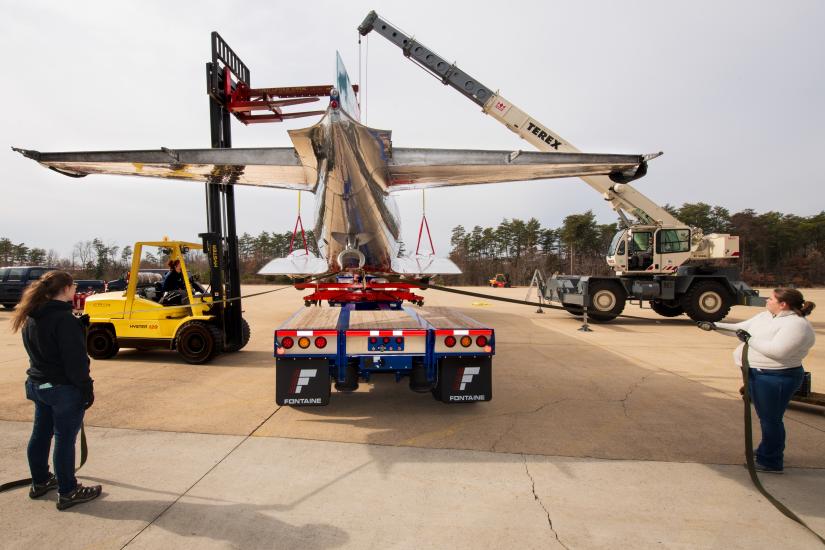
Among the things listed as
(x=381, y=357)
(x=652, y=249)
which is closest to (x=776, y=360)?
(x=381, y=357)

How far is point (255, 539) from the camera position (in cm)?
257

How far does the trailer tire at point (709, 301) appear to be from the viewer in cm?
1395

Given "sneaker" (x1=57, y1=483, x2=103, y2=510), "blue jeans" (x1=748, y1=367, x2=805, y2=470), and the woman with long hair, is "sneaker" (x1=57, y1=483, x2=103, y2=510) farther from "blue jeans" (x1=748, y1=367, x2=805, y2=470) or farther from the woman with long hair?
"blue jeans" (x1=748, y1=367, x2=805, y2=470)

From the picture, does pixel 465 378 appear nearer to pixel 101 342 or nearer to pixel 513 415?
pixel 513 415

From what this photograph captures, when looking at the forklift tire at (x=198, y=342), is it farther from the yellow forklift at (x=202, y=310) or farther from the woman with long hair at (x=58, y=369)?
the woman with long hair at (x=58, y=369)

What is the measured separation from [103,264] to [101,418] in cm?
6520

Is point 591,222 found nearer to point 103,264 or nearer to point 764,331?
point 764,331

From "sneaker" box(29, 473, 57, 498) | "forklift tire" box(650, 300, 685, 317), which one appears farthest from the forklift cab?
Answer: "sneaker" box(29, 473, 57, 498)

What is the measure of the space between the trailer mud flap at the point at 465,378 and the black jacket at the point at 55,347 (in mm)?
3098

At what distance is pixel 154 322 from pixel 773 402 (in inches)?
341

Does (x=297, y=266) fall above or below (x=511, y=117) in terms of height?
below

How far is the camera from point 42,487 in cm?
304

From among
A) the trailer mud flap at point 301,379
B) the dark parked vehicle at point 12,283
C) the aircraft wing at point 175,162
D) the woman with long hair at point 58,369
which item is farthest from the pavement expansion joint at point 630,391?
the dark parked vehicle at point 12,283

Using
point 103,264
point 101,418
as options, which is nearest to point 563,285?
point 101,418
